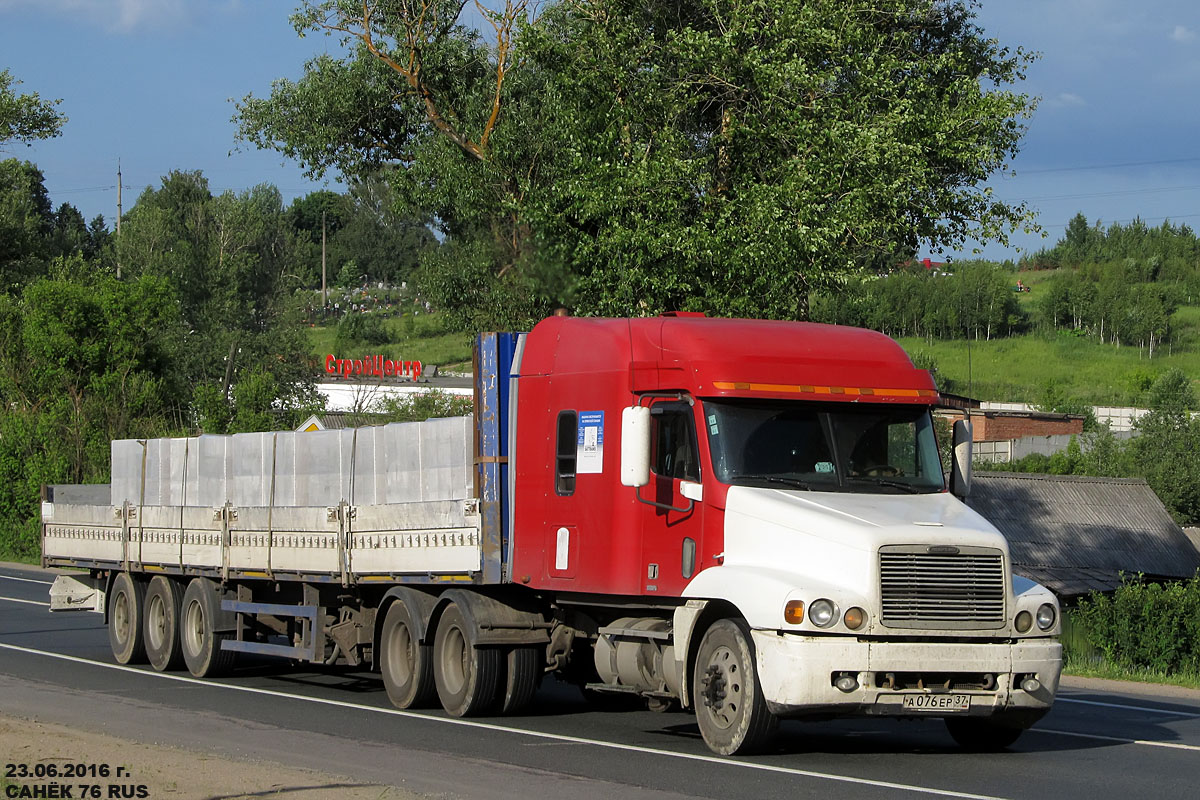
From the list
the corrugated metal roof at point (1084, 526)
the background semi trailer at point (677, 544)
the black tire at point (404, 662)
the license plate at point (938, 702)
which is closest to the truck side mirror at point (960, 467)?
the background semi trailer at point (677, 544)

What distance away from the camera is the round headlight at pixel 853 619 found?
10070mm

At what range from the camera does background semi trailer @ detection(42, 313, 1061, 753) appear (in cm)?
1023

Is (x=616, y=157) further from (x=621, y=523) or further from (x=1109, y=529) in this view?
(x=1109, y=529)

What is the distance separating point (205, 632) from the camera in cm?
1725

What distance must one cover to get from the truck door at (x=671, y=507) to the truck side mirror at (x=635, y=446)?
0.45 meters

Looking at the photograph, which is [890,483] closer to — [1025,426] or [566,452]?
[566,452]

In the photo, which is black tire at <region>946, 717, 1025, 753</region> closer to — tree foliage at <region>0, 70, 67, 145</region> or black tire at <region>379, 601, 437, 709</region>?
black tire at <region>379, 601, 437, 709</region>

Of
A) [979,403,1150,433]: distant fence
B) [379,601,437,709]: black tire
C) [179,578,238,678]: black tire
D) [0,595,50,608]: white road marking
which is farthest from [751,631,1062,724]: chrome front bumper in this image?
[979,403,1150,433]: distant fence

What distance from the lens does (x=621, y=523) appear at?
11.9m

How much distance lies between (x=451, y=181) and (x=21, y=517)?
24.6m

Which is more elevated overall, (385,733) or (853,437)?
(853,437)

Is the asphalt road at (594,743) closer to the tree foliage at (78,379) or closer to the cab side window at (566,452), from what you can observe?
the cab side window at (566,452)

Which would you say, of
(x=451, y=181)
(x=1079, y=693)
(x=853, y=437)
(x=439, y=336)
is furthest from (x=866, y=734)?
(x=439, y=336)

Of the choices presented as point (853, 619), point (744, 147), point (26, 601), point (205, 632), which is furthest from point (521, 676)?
point (26, 601)
